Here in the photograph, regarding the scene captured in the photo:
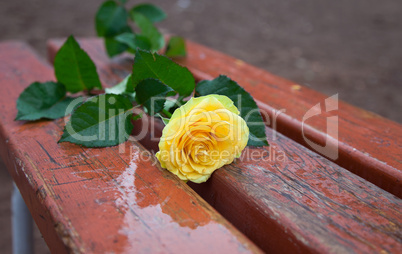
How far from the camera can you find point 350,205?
700 millimetres

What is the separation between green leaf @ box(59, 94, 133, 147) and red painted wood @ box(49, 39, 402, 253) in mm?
211

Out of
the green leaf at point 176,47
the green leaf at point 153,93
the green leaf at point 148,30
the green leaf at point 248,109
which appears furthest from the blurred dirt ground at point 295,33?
the green leaf at point 153,93

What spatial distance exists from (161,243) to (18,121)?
2.00 feet

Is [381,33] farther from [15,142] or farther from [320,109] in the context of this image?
[15,142]

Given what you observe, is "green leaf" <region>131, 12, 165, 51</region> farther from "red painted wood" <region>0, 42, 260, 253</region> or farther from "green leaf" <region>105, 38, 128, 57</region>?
"red painted wood" <region>0, 42, 260, 253</region>

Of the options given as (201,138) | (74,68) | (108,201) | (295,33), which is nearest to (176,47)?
(74,68)

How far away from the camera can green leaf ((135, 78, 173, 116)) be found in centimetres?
82

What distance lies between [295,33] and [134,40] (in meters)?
3.51

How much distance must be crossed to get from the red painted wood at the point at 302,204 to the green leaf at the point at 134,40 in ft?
2.17

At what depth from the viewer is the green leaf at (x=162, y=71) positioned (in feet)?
→ 2.70

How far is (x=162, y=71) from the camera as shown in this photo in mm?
841

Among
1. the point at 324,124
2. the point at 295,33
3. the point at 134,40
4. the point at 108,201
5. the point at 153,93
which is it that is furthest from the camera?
the point at 295,33

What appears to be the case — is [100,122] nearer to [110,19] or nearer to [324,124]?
[324,124]

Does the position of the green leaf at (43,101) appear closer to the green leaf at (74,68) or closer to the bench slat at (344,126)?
the green leaf at (74,68)
